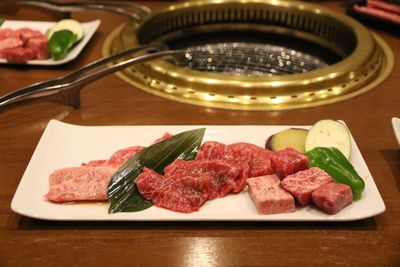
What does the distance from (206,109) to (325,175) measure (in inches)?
26.4

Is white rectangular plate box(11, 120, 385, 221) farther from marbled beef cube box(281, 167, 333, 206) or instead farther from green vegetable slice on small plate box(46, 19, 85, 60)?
green vegetable slice on small plate box(46, 19, 85, 60)

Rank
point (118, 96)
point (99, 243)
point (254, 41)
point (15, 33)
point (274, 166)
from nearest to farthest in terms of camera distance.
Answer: point (99, 243) → point (274, 166) → point (118, 96) → point (15, 33) → point (254, 41)

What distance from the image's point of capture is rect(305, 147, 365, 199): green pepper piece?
1300mm

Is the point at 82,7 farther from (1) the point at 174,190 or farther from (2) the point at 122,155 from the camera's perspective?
(1) the point at 174,190

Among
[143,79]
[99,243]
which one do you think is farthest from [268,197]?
[143,79]

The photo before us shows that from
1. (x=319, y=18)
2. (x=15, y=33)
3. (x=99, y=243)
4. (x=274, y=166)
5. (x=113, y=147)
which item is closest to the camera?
(x=99, y=243)

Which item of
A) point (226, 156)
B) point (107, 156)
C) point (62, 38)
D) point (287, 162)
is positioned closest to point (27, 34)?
point (62, 38)

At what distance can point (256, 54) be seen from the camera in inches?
105

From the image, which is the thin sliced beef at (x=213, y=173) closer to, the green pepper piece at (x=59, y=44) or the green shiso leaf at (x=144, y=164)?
the green shiso leaf at (x=144, y=164)

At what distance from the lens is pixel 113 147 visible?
158 cm

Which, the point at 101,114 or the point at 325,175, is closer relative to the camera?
the point at 325,175

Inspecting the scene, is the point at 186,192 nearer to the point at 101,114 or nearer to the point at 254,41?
the point at 101,114

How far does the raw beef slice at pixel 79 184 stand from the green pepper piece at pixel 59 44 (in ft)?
2.85

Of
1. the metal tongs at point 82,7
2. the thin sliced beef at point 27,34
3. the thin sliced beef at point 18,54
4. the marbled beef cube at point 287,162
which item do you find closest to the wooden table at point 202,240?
the marbled beef cube at point 287,162
